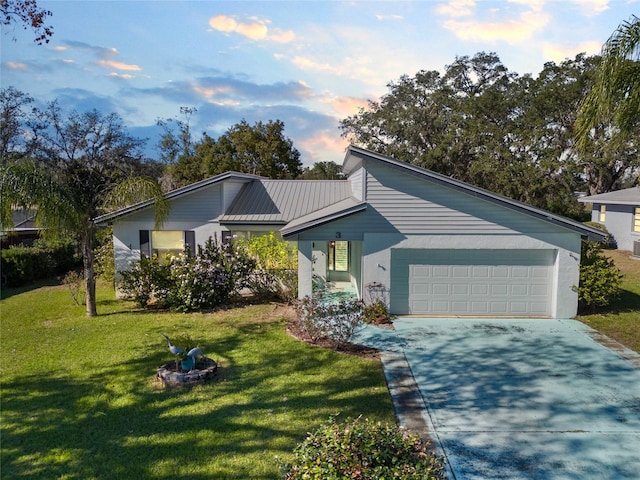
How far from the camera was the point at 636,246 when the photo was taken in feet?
78.4

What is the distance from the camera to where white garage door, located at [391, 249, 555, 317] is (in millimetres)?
12906

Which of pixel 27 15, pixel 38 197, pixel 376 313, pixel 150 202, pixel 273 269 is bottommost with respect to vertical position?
pixel 376 313

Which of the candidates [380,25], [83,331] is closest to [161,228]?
[83,331]

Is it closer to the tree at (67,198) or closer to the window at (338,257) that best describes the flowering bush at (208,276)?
the tree at (67,198)

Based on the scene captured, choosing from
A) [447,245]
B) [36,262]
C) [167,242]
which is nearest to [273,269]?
[167,242]

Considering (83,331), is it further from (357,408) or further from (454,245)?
(454,245)

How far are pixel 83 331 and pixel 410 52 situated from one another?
43.2 feet

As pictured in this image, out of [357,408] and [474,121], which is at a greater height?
[474,121]

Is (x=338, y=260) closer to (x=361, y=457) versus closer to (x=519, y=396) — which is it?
(x=519, y=396)

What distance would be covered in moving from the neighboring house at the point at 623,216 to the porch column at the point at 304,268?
20.8 meters

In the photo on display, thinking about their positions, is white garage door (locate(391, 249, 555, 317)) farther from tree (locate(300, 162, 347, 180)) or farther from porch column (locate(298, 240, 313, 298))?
tree (locate(300, 162, 347, 180))

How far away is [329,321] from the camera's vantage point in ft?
33.7

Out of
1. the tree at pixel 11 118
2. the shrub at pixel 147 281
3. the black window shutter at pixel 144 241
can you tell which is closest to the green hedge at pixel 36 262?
the black window shutter at pixel 144 241

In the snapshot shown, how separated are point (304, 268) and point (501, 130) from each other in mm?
25712
